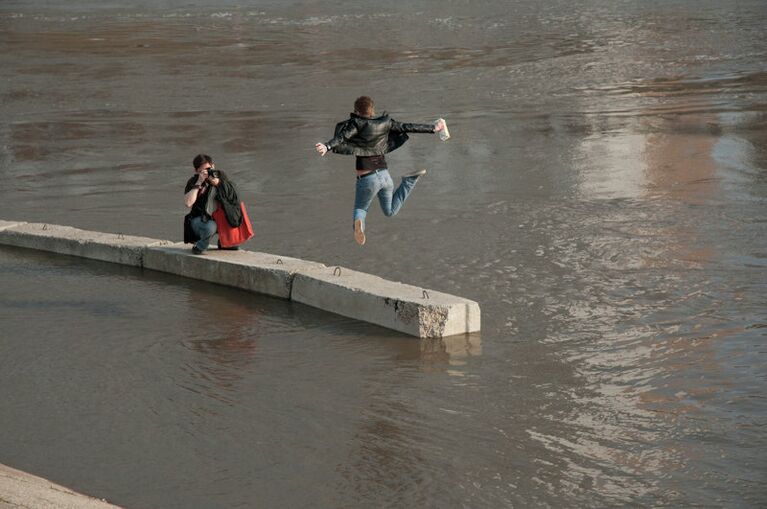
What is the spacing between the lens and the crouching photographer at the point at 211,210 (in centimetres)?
A: 1088

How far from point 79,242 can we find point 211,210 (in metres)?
1.72

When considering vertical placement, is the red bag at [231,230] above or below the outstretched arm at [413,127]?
below

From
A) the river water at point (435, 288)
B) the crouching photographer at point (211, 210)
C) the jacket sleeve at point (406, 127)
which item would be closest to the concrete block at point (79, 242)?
the river water at point (435, 288)

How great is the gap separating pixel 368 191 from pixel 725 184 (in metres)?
5.15

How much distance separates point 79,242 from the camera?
11906mm

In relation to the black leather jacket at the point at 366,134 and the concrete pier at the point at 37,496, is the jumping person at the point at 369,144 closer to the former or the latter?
the black leather jacket at the point at 366,134

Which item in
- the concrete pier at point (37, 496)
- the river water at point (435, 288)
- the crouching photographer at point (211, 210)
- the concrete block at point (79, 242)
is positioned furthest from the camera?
the concrete block at point (79, 242)

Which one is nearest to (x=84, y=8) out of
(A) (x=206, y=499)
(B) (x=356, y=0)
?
(B) (x=356, y=0)

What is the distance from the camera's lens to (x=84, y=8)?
46.3m

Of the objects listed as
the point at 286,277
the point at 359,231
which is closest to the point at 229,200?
the point at 286,277

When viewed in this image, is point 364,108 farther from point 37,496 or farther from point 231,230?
point 37,496

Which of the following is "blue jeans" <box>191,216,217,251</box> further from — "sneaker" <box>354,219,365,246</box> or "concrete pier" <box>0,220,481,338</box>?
"sneaker" <box>354,219,365,246</box>

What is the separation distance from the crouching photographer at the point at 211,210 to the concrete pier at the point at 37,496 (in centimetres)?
497

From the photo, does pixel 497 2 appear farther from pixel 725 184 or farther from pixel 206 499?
pixel 206 499
